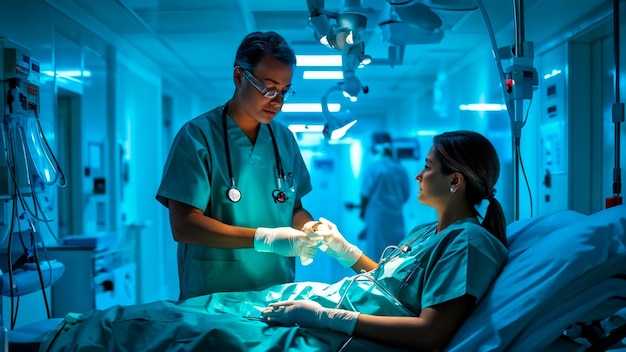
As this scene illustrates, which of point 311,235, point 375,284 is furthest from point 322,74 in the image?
point 375,284

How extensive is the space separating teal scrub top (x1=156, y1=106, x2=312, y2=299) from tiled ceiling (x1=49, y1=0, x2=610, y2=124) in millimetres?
682

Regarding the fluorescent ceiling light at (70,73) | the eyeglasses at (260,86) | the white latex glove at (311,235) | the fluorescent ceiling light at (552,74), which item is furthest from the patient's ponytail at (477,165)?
A: the fluorescent ceiling light at (70,73)

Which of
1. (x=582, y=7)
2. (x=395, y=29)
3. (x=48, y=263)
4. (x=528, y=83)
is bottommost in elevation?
(x=48, y=263)

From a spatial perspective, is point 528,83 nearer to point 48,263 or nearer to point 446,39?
point 446,39

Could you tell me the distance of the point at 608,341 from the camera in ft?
3.83

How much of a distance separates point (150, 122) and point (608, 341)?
4.45m

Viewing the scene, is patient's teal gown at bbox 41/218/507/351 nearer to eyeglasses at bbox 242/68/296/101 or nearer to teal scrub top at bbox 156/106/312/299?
teal scrub top at bbox 156/106/312/299

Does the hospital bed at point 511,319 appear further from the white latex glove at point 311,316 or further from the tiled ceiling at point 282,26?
the tiled ceiling at point 282,26

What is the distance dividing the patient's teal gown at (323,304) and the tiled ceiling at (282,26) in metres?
1.14

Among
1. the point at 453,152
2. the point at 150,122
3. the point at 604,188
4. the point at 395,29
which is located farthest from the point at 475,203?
the point at 150,122

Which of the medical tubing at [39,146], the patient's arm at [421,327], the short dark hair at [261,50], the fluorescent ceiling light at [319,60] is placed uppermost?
the fluorescent ceiling light at [319,60]

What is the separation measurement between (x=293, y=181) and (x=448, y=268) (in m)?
0.80

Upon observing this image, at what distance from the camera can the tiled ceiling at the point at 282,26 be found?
286 centimetres

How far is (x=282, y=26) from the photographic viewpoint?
3.55 m
